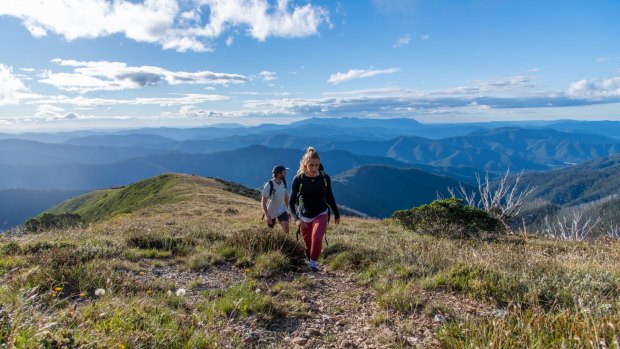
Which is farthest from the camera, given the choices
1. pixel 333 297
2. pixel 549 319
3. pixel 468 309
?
pixel 333 297

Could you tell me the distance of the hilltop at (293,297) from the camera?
10.8 ft

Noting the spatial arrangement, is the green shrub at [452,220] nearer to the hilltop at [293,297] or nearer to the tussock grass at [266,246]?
the hilltop at [293,297]

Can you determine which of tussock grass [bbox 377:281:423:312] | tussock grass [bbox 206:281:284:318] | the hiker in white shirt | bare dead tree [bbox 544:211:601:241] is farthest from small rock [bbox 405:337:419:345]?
bare dead tree [bbox 544:211:601:241]

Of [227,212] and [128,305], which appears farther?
[227,212]

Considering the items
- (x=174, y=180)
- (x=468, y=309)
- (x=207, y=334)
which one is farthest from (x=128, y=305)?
(x=174, y=180)

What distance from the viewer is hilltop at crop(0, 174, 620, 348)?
3.29 m

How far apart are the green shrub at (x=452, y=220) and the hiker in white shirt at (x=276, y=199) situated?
8569 millimetres

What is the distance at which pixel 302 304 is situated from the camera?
16.9ft

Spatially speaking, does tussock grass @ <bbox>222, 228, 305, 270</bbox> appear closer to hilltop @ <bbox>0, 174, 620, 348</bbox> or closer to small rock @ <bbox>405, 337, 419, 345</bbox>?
hilltop @ <bbox>0, 174, 620, 348</bbox>

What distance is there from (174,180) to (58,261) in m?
59.6

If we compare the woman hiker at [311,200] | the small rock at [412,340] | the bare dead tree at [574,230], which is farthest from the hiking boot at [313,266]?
the bare dead tree at [574,230]

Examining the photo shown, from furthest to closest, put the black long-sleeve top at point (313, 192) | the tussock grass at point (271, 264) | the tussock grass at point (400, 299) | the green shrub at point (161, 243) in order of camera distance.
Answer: the green shrub at point (161, 243), the black long-sleeve top at point (313, 192), the tussock grass at point (271, 264), the tussock grass at point (400, 299)

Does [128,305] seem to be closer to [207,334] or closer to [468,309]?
[207,334]

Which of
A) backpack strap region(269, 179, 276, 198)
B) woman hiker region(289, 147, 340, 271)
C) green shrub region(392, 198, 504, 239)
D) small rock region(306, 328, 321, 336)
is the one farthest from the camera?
green shrub region(392, 198, 504, 239)
